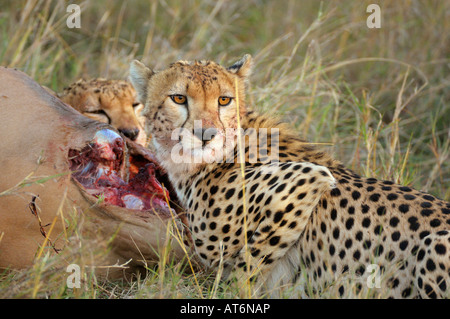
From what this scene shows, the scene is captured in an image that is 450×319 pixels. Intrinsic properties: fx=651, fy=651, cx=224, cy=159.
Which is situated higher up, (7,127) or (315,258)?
(7,127)

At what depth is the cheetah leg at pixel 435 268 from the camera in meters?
2.66

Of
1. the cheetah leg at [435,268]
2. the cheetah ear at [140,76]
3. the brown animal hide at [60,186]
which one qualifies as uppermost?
the cheetah ear at [140,76]

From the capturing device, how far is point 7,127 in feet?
9.67

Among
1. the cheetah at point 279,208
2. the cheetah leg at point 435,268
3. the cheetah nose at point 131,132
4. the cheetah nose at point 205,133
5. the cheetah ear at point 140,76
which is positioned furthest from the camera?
the cheetah nose at point 131,132

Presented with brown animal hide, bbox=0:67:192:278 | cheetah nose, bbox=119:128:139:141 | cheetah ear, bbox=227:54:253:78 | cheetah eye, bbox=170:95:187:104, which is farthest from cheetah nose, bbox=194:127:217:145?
cheetah nose, bbox=119:128:139:141

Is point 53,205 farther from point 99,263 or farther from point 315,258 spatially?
point 315,258

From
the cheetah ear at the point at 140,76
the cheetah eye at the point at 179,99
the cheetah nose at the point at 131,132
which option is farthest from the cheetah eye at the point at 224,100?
the cheetah nose at the point at 131,132

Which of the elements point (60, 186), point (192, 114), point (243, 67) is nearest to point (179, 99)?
point (192, 114)

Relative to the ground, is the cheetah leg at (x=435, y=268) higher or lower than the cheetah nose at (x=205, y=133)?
lower

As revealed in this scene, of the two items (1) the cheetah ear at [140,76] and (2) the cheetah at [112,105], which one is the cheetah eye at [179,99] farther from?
(2) the cheetah at [112,105]

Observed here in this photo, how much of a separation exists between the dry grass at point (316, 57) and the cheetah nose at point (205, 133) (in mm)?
1315

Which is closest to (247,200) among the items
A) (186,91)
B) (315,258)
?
(315,258)

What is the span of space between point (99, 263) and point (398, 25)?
Answer: 4.57m

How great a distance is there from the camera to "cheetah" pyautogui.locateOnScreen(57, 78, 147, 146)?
3.99 meters
